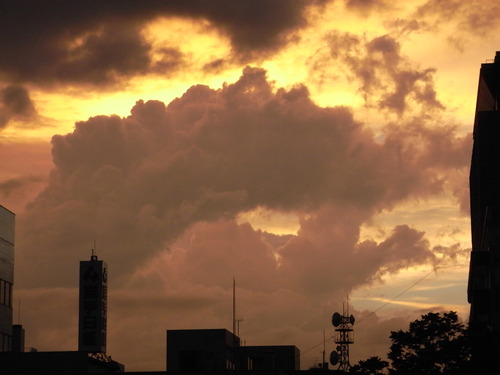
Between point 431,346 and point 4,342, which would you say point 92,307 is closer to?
point 4,342

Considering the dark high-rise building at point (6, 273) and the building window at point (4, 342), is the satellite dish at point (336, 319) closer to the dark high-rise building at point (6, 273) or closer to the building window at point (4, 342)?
the dark high-rise building at point (6, 273)

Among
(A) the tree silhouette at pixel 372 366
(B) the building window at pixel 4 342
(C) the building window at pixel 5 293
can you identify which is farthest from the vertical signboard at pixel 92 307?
(A) the tree silhouette at pixel 372 366

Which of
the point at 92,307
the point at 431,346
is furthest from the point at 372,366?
the point at 92,307

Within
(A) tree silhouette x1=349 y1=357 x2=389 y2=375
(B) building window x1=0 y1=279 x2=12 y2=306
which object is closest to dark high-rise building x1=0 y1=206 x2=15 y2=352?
(B) building window x1=0 y1=279 x2=12 y2=306

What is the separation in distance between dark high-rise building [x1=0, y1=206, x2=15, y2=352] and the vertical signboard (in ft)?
26.4

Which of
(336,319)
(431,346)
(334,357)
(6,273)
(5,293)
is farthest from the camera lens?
(336,319)

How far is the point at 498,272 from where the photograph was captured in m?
132

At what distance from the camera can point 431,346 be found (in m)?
103

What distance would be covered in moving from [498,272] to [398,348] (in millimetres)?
31371

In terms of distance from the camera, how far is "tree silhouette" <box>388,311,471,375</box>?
3991 inches

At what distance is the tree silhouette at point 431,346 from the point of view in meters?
101

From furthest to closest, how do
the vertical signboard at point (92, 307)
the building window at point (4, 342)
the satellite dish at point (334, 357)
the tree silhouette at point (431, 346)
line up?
the satellite dish at point (334, 357), the vertical signboard at point (92, 307), the building window at point (4, 342), the tree silhouette at point (431, 346)

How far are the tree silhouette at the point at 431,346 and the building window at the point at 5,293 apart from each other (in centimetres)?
4445

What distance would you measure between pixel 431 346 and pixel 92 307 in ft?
136
